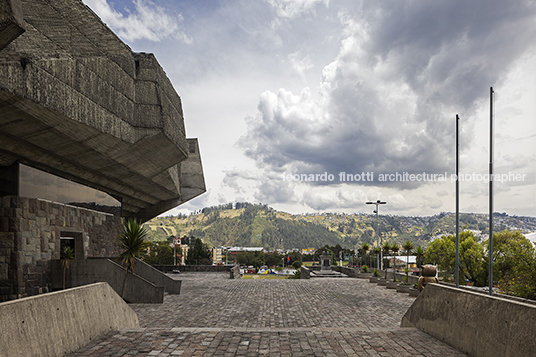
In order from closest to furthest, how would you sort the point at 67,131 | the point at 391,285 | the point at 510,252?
the point at 67,131
the point at 391,285
the point at 510,252

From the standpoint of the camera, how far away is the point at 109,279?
16.5 m

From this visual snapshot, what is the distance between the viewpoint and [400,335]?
7488mm

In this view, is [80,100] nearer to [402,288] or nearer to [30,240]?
[30,240]

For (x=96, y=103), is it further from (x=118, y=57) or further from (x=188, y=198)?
(x=188, y=198)

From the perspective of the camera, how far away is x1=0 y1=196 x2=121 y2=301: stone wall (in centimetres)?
1466

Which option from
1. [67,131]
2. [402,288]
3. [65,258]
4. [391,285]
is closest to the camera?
[67,131]

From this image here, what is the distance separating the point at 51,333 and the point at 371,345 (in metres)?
5.63

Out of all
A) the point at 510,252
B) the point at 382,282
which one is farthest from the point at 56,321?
the point at 510,252

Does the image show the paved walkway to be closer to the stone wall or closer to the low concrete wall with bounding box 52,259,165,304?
the low concrete wall with bounding box 52,259,165,304

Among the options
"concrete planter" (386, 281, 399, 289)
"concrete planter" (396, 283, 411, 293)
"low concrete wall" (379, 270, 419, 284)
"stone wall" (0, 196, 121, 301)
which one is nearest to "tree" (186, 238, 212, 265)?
"low concrete wall" (379, 270, 419, 284)

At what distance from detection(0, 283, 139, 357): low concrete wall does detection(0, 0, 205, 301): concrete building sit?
7039mm

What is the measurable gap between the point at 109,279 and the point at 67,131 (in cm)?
722

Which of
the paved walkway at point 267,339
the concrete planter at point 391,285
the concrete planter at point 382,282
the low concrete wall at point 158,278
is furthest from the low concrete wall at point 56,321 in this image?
the concrete planter at point 382,282

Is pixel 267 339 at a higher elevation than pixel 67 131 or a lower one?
→ lower
